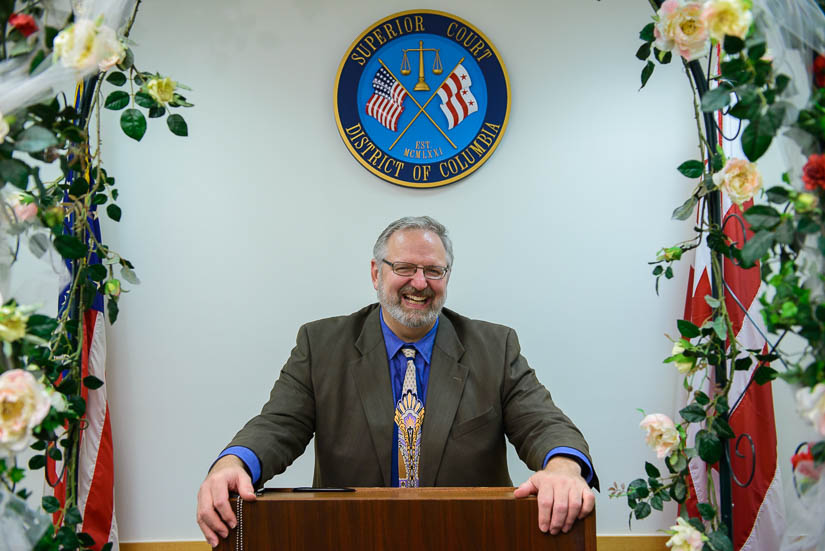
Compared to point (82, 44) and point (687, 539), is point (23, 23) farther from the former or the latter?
point (687, 539)

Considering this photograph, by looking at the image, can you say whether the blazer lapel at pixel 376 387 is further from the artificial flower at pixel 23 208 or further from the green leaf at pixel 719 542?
the artificial flower at pixel 23 208

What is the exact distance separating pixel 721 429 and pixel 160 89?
146cm

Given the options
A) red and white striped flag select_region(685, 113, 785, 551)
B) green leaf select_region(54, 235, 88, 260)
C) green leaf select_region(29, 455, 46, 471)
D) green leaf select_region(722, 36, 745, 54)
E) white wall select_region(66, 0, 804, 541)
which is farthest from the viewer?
white wall select_region(66, 0, 804, 541)

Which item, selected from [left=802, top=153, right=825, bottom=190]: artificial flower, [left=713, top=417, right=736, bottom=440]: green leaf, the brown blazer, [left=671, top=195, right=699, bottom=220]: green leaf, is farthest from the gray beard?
[left=802, top=153, right=825, bottom=190]: artificial flower

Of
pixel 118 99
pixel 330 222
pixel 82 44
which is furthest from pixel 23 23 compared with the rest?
pixel 330 222

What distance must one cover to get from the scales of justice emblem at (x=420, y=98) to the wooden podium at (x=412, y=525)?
203cm

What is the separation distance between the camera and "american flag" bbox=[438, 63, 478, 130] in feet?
11.2

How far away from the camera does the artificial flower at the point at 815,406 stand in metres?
1.20

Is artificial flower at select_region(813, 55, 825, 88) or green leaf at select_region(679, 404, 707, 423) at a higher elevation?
artificial flower at select_region(813, 55, 825, 88)

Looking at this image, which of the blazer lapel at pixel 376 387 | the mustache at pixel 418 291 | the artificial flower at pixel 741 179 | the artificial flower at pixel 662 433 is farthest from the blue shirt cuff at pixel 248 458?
the artificial flower at pixel 741 179

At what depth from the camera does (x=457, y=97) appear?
3.41 meters

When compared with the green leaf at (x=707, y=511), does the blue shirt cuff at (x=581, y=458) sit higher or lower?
higher

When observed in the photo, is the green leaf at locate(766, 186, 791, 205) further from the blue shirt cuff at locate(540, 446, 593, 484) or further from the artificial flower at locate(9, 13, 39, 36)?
the artificial flower at locate(9, 13, 39, 36)

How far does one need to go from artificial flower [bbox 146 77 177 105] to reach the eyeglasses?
1.14 meters
